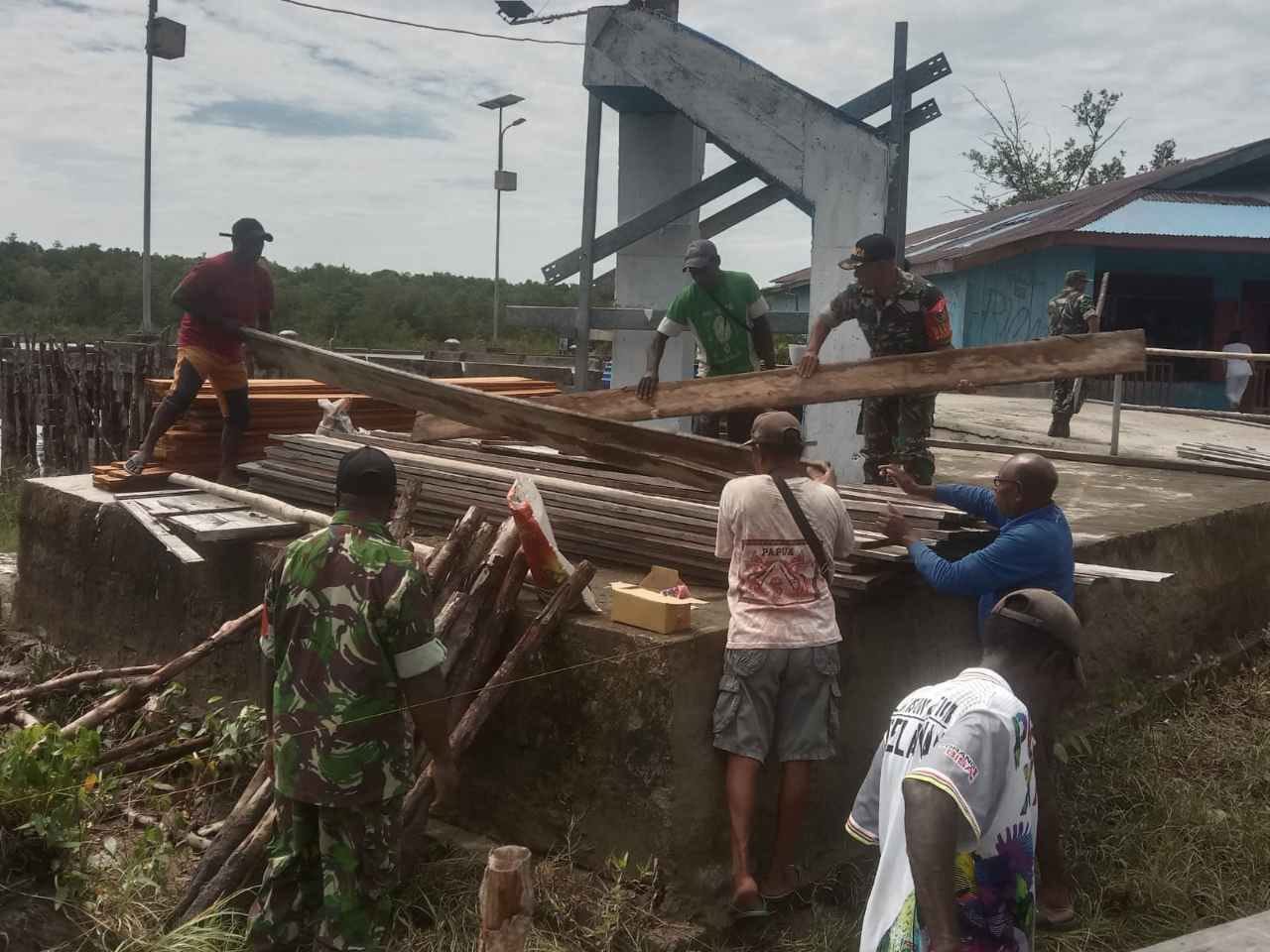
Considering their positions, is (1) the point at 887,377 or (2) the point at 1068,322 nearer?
(1) the point at 887,377

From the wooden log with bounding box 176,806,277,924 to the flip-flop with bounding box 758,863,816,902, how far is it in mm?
1751

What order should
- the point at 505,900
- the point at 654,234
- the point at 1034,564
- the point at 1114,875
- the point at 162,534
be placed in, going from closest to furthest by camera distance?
the point at 505,900 < the point at 1034,564 < the point at 1114,875 < the point at 162,534 < the point at 654,234

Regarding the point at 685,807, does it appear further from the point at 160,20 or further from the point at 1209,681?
the point at 160,20

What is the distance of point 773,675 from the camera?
14.4 ft

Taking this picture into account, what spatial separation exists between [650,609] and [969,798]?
7.21 feet

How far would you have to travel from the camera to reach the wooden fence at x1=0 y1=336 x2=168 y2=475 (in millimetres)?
11531

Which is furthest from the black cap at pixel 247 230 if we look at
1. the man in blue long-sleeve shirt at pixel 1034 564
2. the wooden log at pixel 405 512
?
the man in blue long-sleeve shirt at pixel 1034 564

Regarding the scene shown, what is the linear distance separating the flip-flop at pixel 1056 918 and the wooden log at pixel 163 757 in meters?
3.71

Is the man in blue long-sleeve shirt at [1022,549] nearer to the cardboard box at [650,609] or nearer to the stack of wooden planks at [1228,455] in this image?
the cardboard box at [650,609]

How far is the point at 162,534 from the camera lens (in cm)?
621

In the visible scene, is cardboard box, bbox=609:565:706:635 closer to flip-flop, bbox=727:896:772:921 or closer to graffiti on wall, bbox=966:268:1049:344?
flip-flop, bbox=727:896:772:921

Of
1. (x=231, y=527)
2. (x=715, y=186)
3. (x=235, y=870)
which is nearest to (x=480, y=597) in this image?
(x=235, y=870)

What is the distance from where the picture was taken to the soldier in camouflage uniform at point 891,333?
6.24m

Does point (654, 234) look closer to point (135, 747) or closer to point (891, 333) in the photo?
point (891, 333)
